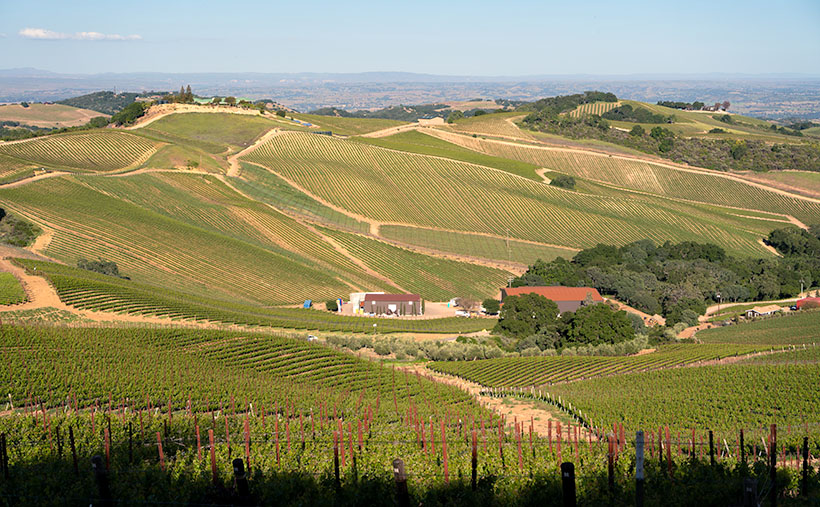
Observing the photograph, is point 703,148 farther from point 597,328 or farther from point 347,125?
point 597,328

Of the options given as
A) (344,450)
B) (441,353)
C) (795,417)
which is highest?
(344,450)

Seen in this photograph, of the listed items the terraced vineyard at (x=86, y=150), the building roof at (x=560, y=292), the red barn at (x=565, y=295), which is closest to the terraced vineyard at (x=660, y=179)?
the building roof at (x=560, y=292)

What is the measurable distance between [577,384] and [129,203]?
63.1m

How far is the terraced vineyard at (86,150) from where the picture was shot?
10731cm

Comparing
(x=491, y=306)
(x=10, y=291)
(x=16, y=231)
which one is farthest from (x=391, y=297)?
(x=16, y=231)

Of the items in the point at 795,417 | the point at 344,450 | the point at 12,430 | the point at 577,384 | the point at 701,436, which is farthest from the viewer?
the point at 577,384

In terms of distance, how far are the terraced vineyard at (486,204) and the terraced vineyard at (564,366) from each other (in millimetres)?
49365

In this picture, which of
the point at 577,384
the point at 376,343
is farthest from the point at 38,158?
the point at 577,384

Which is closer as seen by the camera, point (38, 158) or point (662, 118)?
point (38, 158)

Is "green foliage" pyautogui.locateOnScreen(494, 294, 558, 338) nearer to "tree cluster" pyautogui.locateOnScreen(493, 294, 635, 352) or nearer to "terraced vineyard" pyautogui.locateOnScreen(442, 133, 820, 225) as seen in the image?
"tree cluster" pyautogui.locateOnScreen(493, 294, 635, 352)

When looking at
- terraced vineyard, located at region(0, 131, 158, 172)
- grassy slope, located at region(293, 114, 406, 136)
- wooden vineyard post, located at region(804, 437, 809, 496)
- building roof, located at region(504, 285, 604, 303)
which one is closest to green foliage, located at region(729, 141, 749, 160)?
grassy slope, located at region(293, 114, 406, 136)

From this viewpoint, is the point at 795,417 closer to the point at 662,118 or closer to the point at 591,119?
the point at 591,119

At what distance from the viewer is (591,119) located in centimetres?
17862

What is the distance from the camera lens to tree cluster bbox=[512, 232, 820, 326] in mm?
82562
